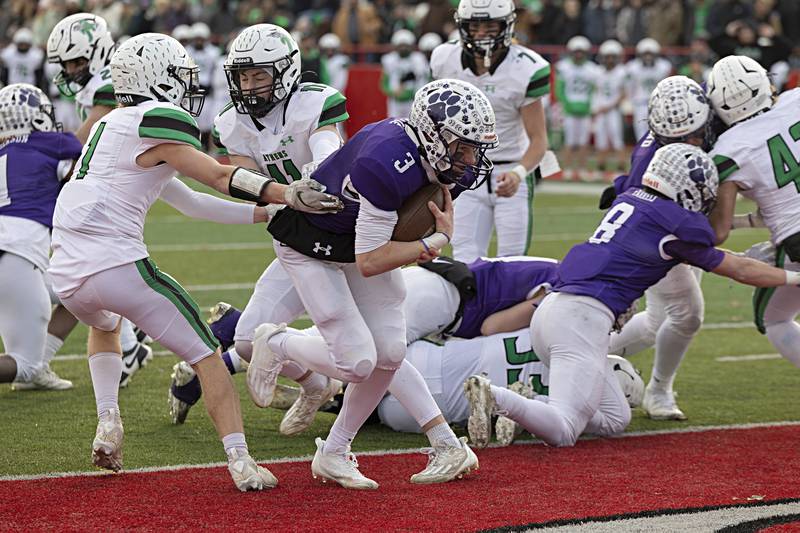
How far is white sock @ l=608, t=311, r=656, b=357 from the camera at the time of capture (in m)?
5.85

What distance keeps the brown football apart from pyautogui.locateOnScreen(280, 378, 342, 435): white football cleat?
1082 millimetres

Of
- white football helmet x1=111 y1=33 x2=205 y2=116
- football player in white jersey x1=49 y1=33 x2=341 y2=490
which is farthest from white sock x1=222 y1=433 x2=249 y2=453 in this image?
white football helmet x1=111 y1=33 x2=205 y2=116

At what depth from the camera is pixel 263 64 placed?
15.6 feet

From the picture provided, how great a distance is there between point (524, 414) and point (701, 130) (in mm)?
1442

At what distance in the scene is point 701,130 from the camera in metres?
5.25

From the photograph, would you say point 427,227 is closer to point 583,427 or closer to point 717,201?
point 583,427

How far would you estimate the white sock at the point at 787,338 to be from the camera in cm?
532

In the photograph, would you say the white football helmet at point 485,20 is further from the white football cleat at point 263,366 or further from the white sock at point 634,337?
the white football cleat at point 263,366

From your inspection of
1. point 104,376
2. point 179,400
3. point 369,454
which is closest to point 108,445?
point 104,376

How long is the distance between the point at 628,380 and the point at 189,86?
2.18 metres

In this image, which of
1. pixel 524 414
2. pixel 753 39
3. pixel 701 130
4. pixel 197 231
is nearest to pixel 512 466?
pixel 524 414

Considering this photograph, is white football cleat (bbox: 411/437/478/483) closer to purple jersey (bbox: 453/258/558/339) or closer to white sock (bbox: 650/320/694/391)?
purple jersey (bbox: 453/258/558/339)

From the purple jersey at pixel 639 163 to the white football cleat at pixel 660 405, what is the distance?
89 cm

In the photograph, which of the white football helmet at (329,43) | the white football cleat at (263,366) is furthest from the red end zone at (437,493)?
the white football helmet at (329,43)
